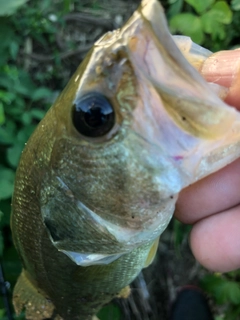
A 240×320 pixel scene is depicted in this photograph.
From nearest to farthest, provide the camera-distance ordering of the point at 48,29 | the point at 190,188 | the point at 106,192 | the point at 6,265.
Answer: the point at 106,192 < the point at 190,188 < the point at 6,265 < the point at 48,29

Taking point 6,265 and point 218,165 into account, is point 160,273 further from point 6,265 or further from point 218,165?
point 218,165

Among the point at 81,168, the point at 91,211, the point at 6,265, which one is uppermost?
the point at 81,168

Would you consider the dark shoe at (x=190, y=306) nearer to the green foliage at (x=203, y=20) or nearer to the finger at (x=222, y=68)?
the green foliage at (x=203, y=20)

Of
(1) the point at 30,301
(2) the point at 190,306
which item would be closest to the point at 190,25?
(1) the point at 30,301

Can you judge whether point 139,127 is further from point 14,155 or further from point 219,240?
Answer: point 14,155

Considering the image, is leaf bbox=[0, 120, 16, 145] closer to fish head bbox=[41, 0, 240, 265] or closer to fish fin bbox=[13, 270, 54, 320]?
fish fin bbox=[13, 270, 54, 320]

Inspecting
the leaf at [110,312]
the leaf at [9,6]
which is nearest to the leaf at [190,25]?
the leaf at [9,6]

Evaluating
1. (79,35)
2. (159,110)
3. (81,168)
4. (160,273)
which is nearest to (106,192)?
(81,168)
